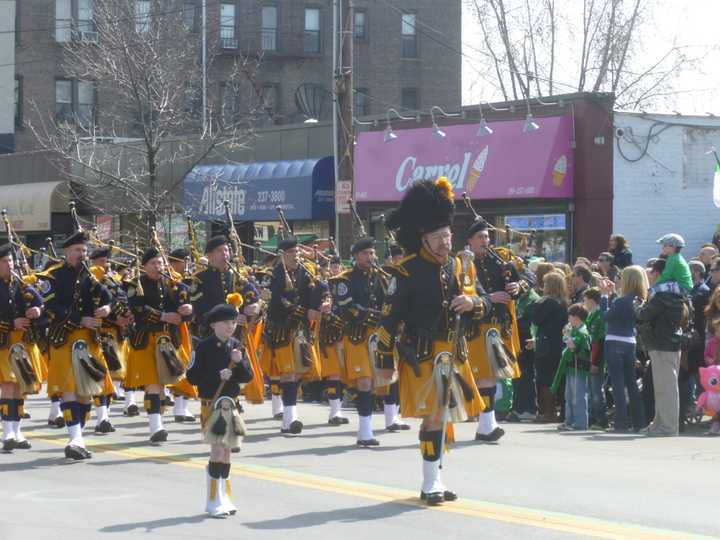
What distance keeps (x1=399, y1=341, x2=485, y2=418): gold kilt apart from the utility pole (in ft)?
39.8

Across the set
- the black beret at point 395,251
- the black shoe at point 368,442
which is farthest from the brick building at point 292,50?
the black shoe at point 368,442

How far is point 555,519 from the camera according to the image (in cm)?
913

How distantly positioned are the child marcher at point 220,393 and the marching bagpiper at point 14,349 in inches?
149

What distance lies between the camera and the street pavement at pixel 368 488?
9.02m

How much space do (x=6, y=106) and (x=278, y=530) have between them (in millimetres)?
38513

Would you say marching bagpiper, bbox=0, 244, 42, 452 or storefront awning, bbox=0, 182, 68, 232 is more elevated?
storefront awning, bbox=0, 182, 68, 232

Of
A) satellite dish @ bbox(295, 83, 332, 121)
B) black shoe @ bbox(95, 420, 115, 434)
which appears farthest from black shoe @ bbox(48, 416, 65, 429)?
satellite dish @ bbox(295, 83, 332, 121)

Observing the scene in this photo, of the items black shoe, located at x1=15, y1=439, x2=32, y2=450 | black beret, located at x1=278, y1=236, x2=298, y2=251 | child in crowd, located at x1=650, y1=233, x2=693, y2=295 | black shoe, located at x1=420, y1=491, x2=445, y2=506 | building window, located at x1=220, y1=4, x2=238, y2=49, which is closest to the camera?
black shoe, located at x1=420, y1=491, x2=445, y2=506

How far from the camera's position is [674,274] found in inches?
566

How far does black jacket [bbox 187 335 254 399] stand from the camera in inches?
395

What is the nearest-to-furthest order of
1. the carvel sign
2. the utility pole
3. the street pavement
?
the street pavement < the utility pole < the carvel sign

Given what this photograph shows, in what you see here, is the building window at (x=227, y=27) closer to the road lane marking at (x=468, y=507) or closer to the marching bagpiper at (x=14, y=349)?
the marching bagpiper at (x=14, y=349)

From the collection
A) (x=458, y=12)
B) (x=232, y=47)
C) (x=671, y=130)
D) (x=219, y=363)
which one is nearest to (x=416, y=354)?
(x=219, y=363)

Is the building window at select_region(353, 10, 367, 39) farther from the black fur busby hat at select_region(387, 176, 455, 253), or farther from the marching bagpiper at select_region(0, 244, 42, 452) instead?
the black fur busby hat at select_region(387, 176, 455, 253)
